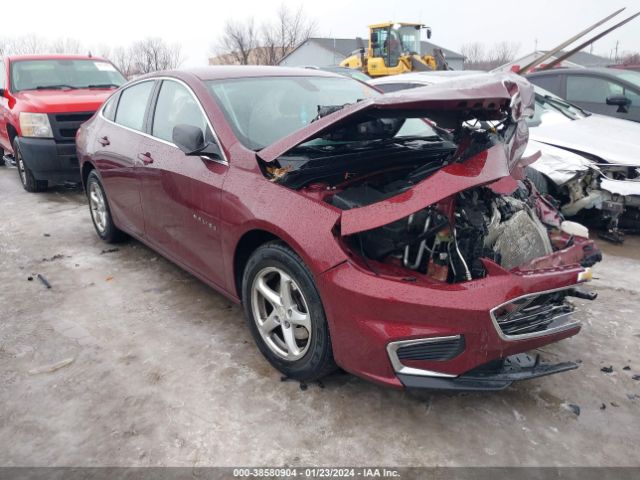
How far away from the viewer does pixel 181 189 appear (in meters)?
3.27

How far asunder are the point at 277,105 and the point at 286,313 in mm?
1425

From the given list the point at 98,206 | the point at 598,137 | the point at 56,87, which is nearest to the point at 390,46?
the point at 56,87

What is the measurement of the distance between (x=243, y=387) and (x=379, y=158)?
148 centimetres

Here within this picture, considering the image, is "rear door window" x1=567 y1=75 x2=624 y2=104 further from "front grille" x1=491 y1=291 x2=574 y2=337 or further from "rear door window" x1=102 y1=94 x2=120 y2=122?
"rear door window" x1=102 y1=94 x2=120 y2=122

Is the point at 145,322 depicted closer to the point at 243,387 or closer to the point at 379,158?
the point at 243,387

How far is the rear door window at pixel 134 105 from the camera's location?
398 centimetres

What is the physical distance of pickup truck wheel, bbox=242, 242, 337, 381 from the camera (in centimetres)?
246

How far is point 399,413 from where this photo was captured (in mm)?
2514

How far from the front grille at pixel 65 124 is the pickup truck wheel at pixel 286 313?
4.98 m

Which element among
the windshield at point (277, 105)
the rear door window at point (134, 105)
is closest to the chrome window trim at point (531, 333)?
the windshield at point (277, 105)

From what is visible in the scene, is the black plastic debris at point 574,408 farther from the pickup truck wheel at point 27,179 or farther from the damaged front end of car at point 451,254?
the pickup truck wheel at point 27,179

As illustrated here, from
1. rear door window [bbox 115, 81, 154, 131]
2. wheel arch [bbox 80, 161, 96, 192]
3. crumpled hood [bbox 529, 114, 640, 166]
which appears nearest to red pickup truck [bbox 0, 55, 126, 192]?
wheel arch [bbox 80, 161, 96, 192]

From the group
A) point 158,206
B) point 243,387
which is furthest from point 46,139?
point 243,387

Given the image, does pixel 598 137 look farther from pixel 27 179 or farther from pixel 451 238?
pixel 27 179
